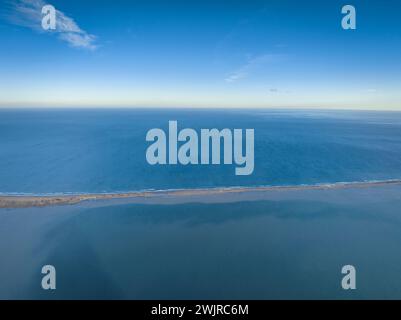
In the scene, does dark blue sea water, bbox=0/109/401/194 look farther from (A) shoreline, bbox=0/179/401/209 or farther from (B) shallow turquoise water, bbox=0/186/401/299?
(B) shallow turquoise water, bbox=0/186/401/299

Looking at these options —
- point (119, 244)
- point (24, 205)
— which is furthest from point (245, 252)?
point (24, 205)

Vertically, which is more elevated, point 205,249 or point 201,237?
point 201,237

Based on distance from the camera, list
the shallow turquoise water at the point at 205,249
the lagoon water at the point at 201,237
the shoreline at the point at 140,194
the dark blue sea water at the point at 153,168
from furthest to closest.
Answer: the dark blue sea water at the point at 153,168 < the shoreline at the point at 140,194 < the lagoon water at the point at 201,237 < the shallow turquoise water at the point at 205,249

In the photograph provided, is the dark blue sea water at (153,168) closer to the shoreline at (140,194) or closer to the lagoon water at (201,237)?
the lagoon water at (201,237)

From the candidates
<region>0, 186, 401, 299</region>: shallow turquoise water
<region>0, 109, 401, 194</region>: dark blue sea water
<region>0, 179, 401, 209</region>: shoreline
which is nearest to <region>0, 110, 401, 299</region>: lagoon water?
<region>0, 186, 401, 299</region>: shallow turquoise water

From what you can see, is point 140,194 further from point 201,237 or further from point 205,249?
point 205,249

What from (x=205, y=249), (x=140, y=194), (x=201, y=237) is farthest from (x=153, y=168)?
(x=205, y=249)

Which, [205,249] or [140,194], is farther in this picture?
[140,194]

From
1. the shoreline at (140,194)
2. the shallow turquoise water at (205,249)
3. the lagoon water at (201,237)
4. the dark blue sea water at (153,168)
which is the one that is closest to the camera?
the shallow turquoise water at (205,249)

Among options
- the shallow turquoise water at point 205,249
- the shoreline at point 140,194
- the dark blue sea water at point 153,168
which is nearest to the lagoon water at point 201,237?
the shallow turquoise water at point 205,249
